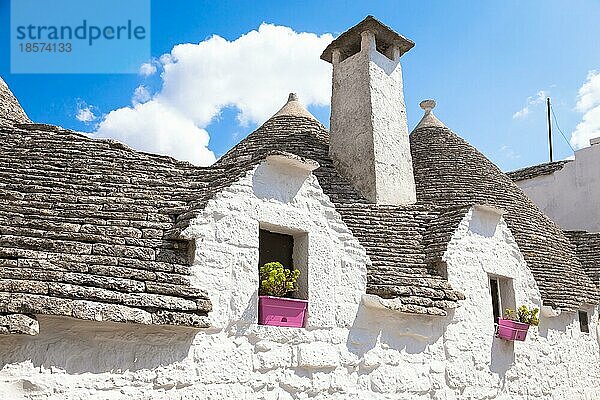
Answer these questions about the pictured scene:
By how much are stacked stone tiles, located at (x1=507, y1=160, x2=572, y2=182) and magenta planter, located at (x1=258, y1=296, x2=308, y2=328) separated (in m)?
15.1

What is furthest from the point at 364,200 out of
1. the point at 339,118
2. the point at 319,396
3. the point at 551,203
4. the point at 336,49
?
the point at 551,203

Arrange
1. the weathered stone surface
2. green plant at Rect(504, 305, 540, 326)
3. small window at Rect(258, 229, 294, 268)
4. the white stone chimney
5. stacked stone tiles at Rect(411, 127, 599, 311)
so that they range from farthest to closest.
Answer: stacked stone tiles at Rect(411, 127, 599, 311)
the white stone chimney
green plant at Rect(504, 305, 540, 326)
small window at Rect(258, 229, 294, 268)
the weathered stone surface

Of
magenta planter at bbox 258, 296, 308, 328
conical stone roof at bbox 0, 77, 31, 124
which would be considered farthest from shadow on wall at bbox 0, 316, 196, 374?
conical stone roof at bbox 0, 77, 31, 124

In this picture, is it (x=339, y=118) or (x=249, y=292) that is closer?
(x=249, y=292)

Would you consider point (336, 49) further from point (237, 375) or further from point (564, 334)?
point (237, 375)

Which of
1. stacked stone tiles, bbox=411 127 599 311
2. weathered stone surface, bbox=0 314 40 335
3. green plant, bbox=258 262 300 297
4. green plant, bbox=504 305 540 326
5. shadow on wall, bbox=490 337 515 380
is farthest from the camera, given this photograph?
stacked stone tiles, bbox=411 127 599 311

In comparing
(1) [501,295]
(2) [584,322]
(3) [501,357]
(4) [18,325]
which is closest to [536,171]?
(2) [584,322]

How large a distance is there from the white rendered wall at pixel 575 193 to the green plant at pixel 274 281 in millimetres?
14126

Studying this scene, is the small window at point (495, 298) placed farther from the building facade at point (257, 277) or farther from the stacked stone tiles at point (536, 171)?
the stacked stone tiles at point (536, 171)

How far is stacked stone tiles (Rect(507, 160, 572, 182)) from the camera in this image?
19.5 metres

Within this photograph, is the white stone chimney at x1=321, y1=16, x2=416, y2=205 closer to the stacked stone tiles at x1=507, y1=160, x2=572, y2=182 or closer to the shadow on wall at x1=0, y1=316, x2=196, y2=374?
the shadow on wall at x1=0, y1=316, x2=196, y2=374

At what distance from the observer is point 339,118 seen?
1191 centimetres

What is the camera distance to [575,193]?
18812mm

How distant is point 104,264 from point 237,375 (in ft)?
5.56
